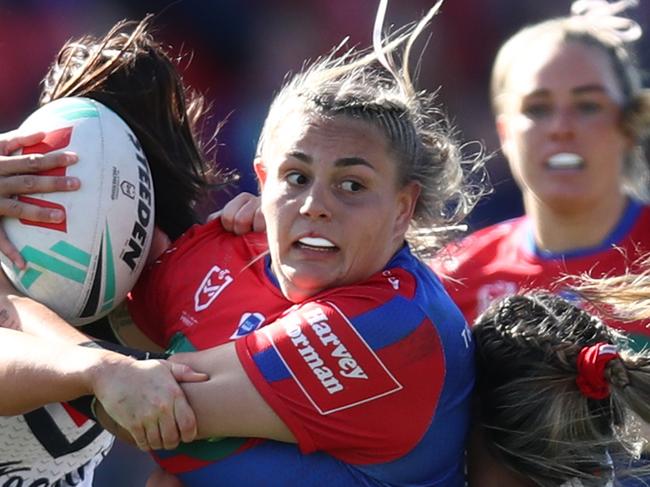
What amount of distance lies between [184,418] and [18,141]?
0.85 m

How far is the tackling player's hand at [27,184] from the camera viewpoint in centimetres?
271

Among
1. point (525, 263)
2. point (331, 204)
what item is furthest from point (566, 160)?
point (331, 204)

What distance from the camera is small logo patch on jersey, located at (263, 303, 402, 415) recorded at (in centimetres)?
242

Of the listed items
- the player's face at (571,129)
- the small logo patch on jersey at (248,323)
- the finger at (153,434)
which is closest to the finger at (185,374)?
the finger at (153,434)

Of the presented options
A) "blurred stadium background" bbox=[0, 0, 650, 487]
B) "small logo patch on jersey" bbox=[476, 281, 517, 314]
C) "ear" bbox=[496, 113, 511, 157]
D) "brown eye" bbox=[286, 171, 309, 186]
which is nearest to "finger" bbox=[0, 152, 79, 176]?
"brown eye" bbox=[286, 171, 309, 186]

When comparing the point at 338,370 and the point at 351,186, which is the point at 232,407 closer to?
the point at 338,370

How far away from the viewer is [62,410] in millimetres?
2928

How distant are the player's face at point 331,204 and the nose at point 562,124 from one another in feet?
4.02

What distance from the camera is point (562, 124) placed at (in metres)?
3.74

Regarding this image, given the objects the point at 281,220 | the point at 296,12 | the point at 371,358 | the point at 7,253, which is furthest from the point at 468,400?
the point at 296,12

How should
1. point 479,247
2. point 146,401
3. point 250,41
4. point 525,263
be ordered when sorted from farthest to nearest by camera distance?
1. point 250,41
2. point 479,247
3. point 525,263
4. point 146,401

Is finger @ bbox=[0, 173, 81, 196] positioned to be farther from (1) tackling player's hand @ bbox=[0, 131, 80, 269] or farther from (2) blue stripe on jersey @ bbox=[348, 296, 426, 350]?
(2) blue stripe on jersey @ bbox=[348, 296, 426, 350]

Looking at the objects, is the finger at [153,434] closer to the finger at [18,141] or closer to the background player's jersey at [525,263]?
the finger at [18,141]

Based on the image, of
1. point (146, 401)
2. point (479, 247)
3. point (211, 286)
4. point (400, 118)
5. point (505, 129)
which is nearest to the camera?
point (146, 401)
